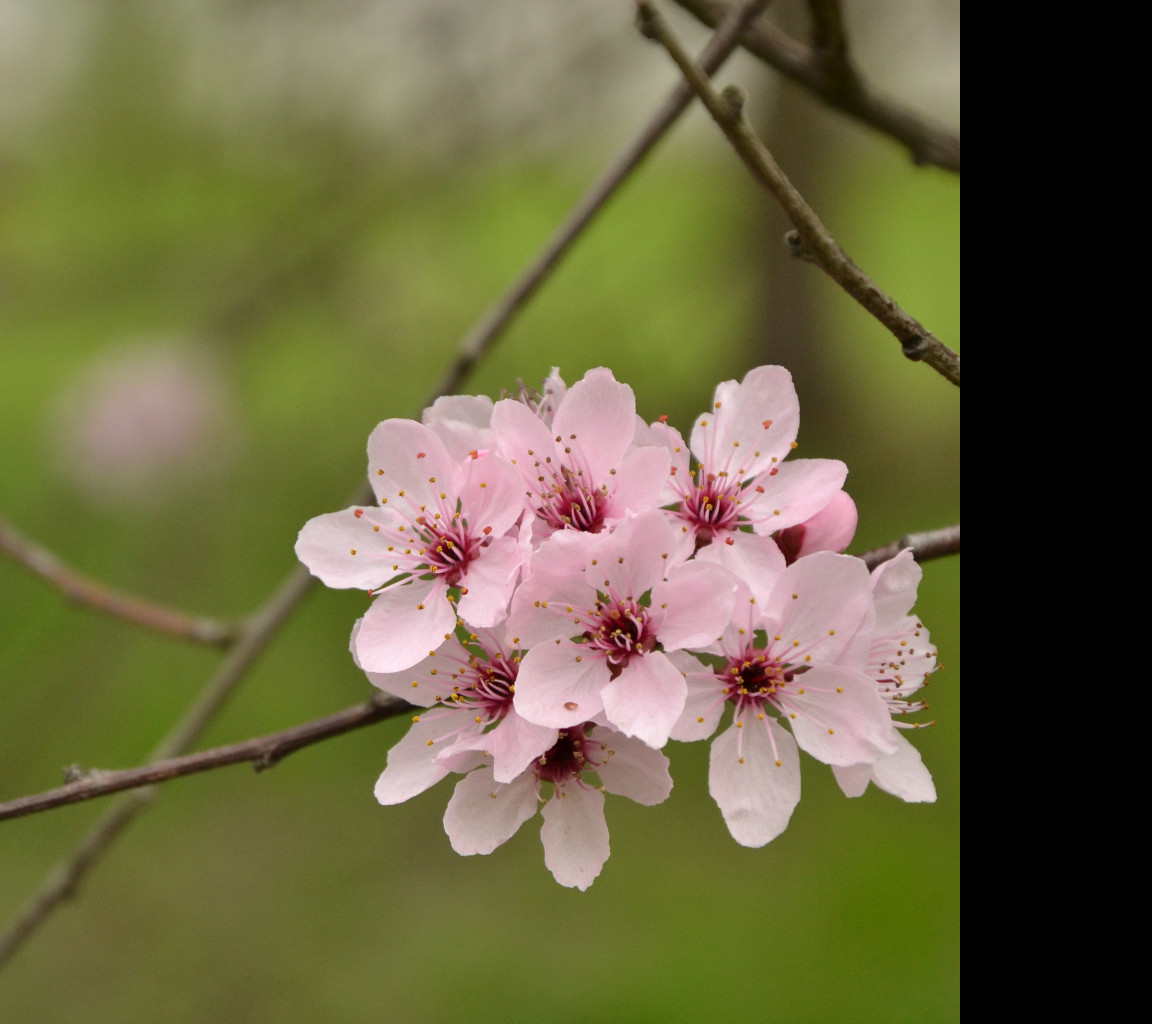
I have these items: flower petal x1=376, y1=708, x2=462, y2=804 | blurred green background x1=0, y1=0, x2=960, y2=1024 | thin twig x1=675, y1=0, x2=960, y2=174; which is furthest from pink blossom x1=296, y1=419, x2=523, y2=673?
blurred green background x1=0, y1=0, x2=960, y2=1024

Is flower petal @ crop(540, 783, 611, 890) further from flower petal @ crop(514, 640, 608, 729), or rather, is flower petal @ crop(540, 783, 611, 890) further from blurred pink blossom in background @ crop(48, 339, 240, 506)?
blurred pink blossom in background @ crop(48, 339, 240, 506)

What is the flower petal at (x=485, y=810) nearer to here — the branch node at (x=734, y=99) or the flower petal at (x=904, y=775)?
the flower petal at (x=904, y=775)

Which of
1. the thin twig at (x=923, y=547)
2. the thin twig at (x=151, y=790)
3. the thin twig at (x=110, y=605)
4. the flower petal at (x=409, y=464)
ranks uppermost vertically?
the flower petal at (x=409, y=464)

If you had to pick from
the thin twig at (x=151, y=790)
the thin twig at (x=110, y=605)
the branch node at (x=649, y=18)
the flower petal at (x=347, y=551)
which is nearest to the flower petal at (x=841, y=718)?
the flower petal at (x=347, y=551)

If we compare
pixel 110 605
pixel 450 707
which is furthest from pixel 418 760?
pixel 110 605

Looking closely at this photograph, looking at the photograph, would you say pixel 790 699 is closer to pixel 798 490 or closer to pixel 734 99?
pixel 798 490
